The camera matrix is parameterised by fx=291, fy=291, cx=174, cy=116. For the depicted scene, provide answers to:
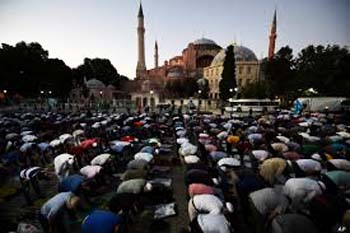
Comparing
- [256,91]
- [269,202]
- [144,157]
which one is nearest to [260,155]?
[144,157]

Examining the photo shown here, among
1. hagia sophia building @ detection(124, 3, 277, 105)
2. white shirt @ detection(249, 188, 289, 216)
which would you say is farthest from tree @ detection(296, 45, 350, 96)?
white shirt @ detection(249, 188, 289, 216)

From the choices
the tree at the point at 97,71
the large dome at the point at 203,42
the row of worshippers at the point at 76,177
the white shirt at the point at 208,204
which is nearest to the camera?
the white shirt at the point at 208,204

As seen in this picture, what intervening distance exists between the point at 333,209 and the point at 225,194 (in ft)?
8.94

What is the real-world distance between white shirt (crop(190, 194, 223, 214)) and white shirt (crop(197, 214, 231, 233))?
1.50 feet

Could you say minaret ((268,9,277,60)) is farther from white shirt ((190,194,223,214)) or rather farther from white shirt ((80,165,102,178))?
white shirt ((190,194,223,214))

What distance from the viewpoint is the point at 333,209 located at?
19.7ft

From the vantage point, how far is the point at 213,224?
516 centimetres

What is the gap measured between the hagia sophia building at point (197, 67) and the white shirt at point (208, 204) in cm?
6592

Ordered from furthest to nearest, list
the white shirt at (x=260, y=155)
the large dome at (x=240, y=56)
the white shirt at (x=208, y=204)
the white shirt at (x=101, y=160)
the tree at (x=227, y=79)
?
1. the large dome at (x=240, y=56)
2. the tree at (x=227, y=79)
3. the white shirt at (x=260, y=155)
4. the white shirt at (x=101, y=160)
5. the white shirt at (x=208, y=204)

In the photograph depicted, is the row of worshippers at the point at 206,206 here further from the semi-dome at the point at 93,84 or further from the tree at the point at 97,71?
the tree at the point at 97,71

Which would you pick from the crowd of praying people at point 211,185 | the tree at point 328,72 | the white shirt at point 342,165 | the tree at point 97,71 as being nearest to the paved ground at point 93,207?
the crowd of praying people at point 211,185

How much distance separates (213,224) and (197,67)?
3421 inches

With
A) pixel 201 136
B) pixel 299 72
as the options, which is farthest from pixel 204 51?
pixel 201 136

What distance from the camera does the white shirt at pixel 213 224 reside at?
16.7ft
